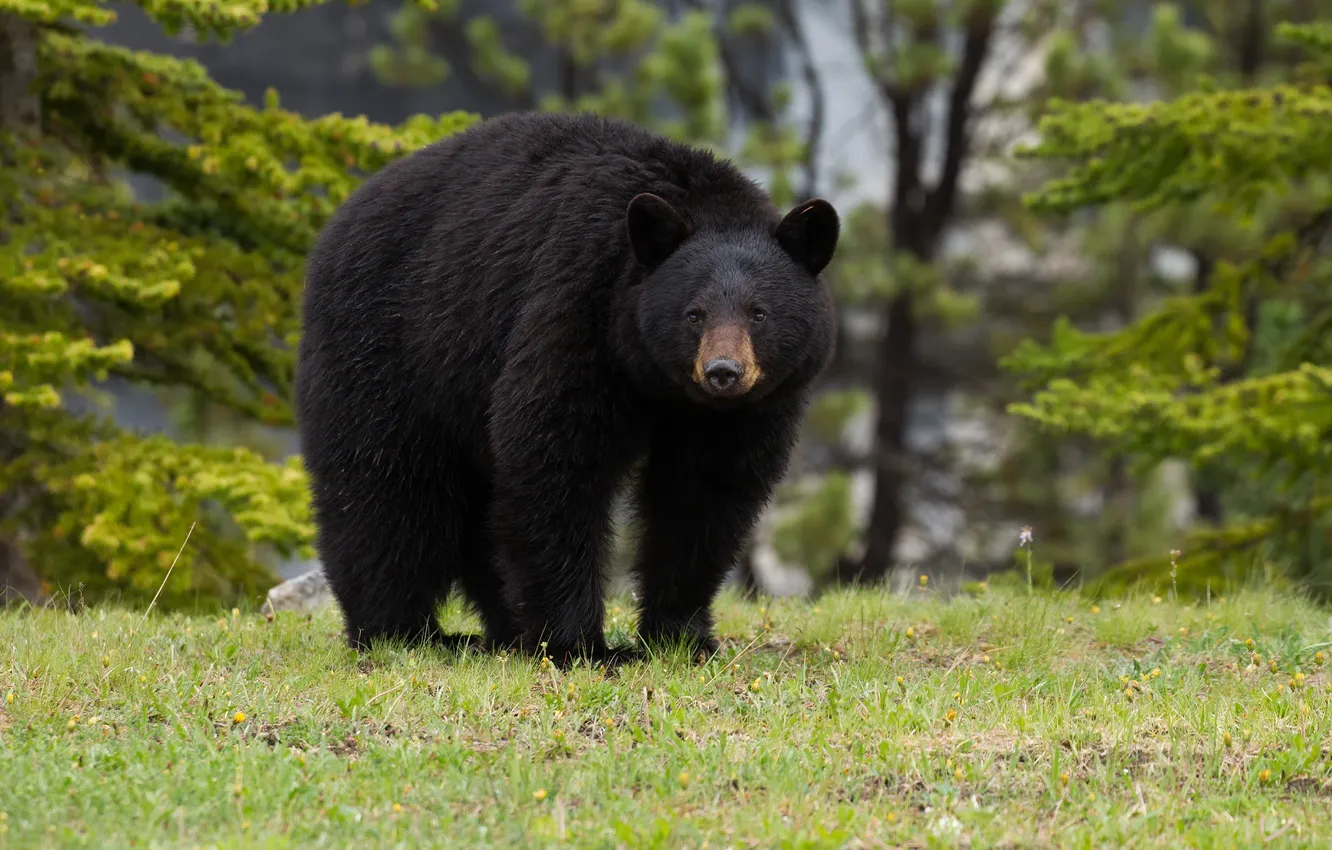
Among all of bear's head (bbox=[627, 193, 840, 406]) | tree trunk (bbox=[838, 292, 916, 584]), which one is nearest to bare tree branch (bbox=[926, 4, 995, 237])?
tree trunk (bbox=[838, 292, 916, 584])

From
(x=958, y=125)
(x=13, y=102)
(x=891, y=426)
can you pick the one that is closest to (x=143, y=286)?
(x=13, y=102)

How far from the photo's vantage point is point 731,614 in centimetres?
778

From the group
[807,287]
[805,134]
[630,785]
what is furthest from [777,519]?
[630,785]

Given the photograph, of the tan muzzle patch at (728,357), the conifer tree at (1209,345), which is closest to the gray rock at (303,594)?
the tan muzzle patch at (728,357)

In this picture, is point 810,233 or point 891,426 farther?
point 891,426

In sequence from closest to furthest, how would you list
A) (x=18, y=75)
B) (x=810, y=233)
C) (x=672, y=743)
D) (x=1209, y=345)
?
(x=672, y=743)
(x=810, y=233)
(x=18, y=75)
(x=1209, y=345)

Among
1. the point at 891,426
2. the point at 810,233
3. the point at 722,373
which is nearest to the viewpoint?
the point at 722,373

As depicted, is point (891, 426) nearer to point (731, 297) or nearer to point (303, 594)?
point (303, 594)

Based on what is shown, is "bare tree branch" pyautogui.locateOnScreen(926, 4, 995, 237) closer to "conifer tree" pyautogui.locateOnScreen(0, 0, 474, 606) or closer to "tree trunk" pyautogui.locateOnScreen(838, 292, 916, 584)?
"tree trunk" pyautogui.locateOnScreen(838, 292, 916, 584)

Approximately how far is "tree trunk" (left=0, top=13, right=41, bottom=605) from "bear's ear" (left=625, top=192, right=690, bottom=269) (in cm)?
520

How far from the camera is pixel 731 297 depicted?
19.2 ft

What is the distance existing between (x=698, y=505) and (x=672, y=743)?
156 cm

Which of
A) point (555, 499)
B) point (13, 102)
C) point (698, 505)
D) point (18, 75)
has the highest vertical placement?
point (18, 75)

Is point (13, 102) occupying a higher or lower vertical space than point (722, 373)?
higher
